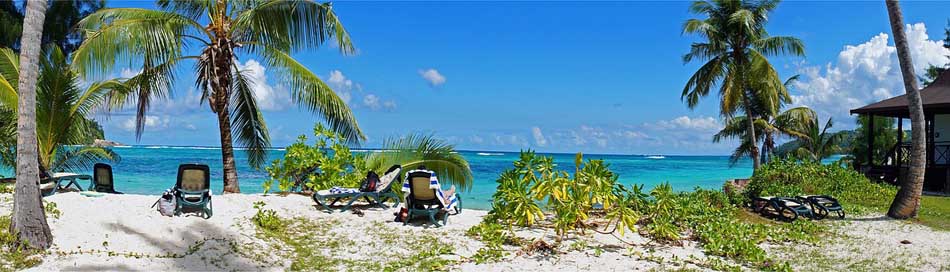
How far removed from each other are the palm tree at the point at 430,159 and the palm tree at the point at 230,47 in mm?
778

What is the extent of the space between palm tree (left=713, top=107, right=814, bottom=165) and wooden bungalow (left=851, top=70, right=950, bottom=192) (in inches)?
265

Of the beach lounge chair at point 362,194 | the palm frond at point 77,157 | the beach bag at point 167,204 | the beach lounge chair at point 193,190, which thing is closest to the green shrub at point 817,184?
the beach lounge chair at point 362,194

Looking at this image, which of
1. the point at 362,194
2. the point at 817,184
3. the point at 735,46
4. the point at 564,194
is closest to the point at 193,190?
the point at 362,194

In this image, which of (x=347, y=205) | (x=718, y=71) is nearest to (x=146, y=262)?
(x=347, y=205)

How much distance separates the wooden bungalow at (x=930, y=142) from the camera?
16648 millimetres

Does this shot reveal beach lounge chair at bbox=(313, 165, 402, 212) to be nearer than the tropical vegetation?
Yes

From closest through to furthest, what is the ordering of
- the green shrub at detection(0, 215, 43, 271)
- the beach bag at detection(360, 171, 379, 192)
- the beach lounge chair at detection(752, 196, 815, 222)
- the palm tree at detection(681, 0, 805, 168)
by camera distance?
the green shrub at detection(0, 215, 43, 271), the beach bag at detection(360, 171, 379, 192), the beach lounge chair at detection(752, 196, 815, 222), the palm tree at detection(681, 0, 805, 168)

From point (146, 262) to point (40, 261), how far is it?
0.95 meters

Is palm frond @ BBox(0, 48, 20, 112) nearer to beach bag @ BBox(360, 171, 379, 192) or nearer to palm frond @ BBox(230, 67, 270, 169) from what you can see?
palm frond @ BBox(230, 67, 270, 169)

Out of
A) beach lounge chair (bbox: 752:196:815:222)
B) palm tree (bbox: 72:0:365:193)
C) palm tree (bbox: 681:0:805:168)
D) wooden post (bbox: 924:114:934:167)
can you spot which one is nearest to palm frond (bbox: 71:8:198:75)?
palm tree (bbox: 72:0:365:193)

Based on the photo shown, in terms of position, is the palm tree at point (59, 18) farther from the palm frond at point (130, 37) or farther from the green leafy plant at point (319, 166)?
the green leafy plant at point (319, 166)

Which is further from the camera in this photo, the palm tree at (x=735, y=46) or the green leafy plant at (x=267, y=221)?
the palm tree at (x=735, y=46)

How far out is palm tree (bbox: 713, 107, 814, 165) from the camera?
25.8m

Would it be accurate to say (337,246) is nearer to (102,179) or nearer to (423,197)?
(423,197)
